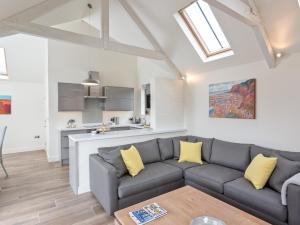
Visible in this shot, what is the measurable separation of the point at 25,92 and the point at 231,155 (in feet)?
20.8

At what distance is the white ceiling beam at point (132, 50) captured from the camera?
3.64 meters

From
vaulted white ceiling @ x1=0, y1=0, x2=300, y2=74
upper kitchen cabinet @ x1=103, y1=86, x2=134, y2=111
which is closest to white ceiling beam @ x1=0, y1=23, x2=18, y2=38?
vaulted white ceiling @ x1=0, y1=0, x2=300, y2=74

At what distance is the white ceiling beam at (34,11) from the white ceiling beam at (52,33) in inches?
2.8

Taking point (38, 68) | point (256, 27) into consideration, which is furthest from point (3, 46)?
point (256, 27)

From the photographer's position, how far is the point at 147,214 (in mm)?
1728

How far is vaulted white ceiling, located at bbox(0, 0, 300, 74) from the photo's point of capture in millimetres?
2381

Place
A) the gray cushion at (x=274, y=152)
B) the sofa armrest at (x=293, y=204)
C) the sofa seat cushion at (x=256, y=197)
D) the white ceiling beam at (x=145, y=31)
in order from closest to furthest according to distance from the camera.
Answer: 1. the sofa armrest at (x=293, y=204)
2. the sofa seat cushion at (x=256, y=197)
3. the gray cushion at (x=274, y=152)
4. the white ceiling beam at (x=145, y=31)

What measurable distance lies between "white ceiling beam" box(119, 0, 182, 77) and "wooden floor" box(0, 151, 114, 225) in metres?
3.29

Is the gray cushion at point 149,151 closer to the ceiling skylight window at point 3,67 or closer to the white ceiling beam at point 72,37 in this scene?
the white ceiling beam at point 72,37

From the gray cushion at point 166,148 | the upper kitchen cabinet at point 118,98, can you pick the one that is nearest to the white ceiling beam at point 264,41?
the gray cushion at point 166,148

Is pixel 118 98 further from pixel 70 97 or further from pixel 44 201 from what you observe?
pixel 44 201

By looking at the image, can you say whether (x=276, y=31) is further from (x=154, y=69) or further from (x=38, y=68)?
(x=38, y=68)

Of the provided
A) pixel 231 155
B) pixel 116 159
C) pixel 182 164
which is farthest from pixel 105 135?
pixel 231 155

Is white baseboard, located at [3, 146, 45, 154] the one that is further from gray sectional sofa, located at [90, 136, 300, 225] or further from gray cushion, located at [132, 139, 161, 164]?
gray cushion, located at [132, 139, 161, 164]
